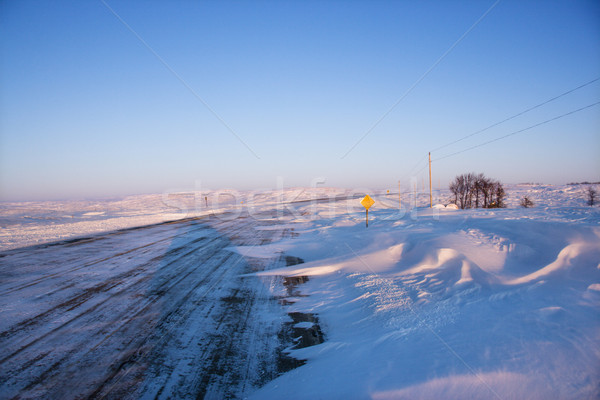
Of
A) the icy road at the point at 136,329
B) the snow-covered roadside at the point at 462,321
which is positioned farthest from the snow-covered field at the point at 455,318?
the icy road at the point at 136,329

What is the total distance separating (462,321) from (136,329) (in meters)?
5.03

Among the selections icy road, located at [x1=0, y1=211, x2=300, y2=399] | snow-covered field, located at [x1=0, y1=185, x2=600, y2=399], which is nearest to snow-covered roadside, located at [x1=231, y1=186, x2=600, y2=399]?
snow-covered field, located at [x1=0, y1=185, x2=600, y2=399]

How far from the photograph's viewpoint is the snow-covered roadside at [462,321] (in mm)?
2697

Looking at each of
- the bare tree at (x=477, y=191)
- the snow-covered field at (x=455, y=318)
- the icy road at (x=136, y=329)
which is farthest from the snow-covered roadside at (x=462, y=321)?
the bare tree at (x=477, y=191)

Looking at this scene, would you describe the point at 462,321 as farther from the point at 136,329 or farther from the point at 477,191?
the point at 477,191

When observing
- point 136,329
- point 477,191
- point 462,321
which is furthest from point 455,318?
point 477,191

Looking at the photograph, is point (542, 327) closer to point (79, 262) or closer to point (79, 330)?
point (79, 330)

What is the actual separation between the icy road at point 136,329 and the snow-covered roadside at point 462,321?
71cm

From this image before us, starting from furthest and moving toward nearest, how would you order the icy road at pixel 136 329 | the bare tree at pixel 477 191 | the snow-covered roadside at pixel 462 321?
the bare tree at pixel 477 191 → the icy road at pixel 136 329 → the snow-covered roadside at pixel 462 321

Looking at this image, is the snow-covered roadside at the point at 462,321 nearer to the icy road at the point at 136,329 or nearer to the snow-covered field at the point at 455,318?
the snow-covered field at the point at 455,318

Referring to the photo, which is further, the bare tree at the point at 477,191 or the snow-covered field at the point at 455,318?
the bare tree at the point at 477,191

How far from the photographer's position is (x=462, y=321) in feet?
13.0

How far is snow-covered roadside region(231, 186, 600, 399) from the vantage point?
2.70 meters

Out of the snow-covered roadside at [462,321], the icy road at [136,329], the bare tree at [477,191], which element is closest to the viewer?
the snow-covered roadside at [462,321]
